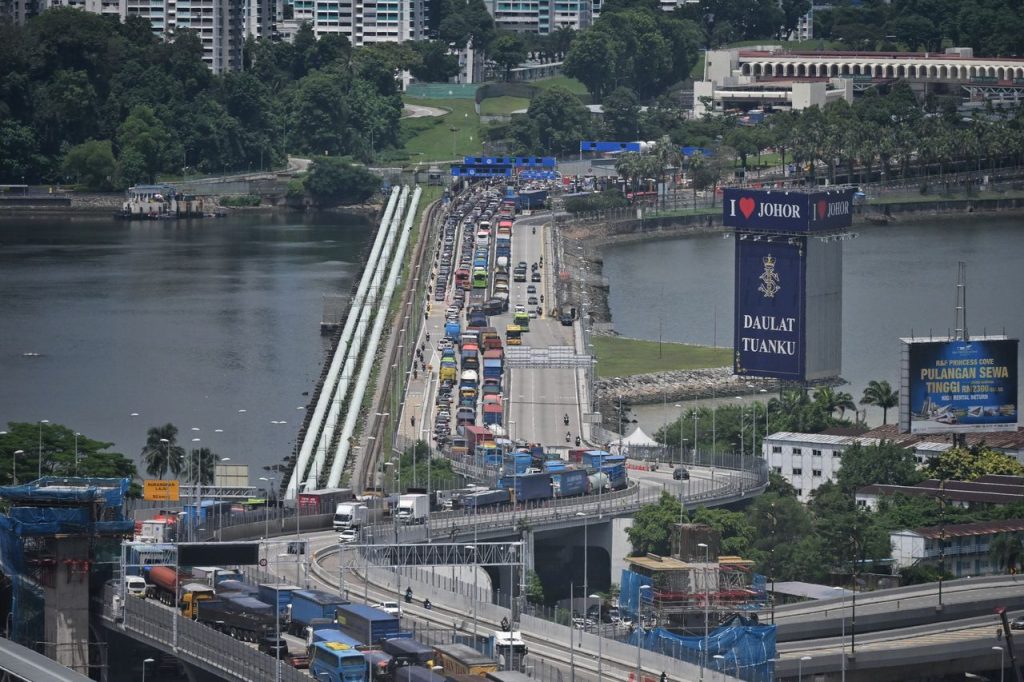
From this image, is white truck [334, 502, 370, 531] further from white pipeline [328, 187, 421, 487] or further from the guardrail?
the guardrail

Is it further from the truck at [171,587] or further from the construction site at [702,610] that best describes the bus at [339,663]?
the construction site at [702,610]

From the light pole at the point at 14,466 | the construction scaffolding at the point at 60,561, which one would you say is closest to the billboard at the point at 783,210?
the light pole at the point at 14,466

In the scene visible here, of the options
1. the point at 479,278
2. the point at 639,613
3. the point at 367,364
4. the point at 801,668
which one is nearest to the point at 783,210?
the point at 367,364

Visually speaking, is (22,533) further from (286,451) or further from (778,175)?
(778,175)

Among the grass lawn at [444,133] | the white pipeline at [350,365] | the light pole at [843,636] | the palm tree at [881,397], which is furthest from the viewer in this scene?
the grass lawn at [444,133]

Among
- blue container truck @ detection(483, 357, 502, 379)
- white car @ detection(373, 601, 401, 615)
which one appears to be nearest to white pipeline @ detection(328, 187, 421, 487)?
blue container truck @ detection(483, 357, 502, 379)

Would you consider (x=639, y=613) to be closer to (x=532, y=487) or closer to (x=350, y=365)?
(x=532, y=487)
